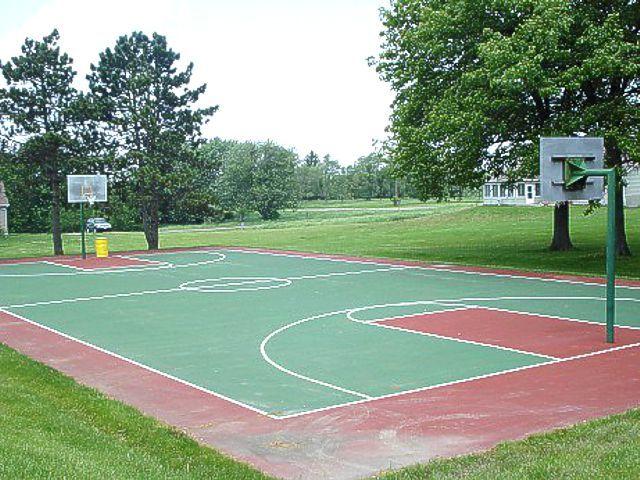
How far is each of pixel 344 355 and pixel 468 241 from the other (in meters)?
25.4

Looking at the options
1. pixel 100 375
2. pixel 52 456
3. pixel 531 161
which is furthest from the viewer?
pixel 531 161

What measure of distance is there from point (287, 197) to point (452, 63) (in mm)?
51990

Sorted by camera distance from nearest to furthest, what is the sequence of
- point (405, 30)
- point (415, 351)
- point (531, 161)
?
point (415, 351) → point (531, 161) → point (405, 30)

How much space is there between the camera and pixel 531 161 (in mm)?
20875

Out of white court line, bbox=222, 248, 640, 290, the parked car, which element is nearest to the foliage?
the parked car

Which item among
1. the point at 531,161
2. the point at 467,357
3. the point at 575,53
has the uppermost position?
the point at 575,53

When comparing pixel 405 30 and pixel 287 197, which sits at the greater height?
pixel 405 30

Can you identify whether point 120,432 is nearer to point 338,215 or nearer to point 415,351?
point 415,351

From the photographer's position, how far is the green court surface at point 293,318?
1043cm

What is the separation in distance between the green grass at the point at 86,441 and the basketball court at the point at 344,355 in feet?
1.45

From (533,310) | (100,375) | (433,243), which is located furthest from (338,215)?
(100,375)

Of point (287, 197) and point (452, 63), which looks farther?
point (287, 197)

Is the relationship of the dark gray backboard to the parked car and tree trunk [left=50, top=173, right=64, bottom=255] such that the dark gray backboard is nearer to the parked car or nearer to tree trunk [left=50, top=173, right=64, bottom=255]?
tree trunk [left=50, top=173, right=64, bottom=255]

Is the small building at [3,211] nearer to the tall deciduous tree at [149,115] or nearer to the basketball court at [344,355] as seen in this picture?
the tall deciduous tree at [149,115]
